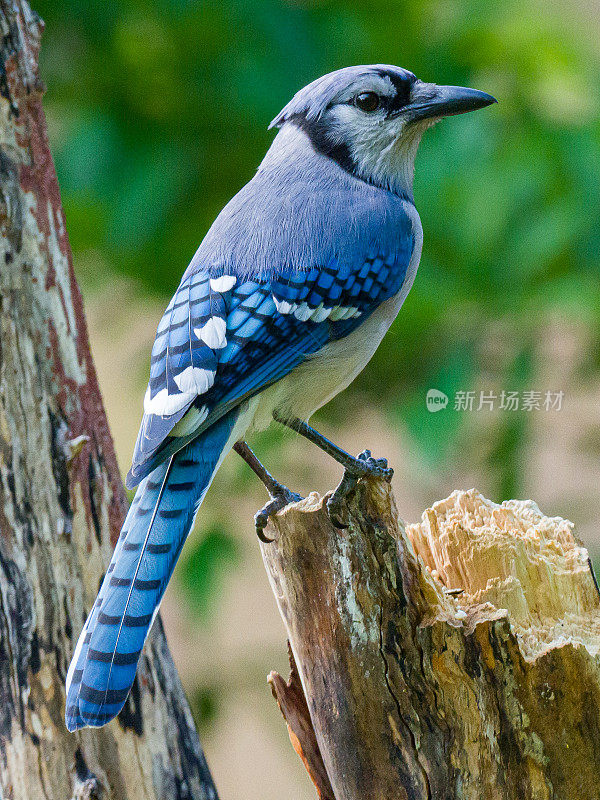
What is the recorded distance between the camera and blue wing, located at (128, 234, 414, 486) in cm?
167

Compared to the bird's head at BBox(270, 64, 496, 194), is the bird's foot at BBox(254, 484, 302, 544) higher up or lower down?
lower down

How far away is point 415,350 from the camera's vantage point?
9.95 feet

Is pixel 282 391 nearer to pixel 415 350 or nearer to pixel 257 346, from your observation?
pixel 257 346

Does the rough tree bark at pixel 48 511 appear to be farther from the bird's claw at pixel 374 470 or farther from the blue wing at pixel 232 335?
the bird's claw at pixel 374 470

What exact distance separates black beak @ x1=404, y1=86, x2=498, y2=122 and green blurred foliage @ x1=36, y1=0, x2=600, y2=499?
32.4 inches

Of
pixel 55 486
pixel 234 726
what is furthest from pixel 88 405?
pixel 234 726

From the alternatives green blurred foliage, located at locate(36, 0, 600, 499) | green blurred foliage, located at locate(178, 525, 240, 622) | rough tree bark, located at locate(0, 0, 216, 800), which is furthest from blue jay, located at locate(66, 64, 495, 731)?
green blurred foliage, located at locate(178, 525, 240, 622)

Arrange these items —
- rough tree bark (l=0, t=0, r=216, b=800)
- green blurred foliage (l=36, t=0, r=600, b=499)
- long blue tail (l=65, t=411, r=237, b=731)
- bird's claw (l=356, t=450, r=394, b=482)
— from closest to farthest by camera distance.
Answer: long blue tail (l=65, t=411, r=237, b=731) < bird's claw (l=356, t=450, r=394, b=482) < rough tree bark (l=0, t=0, r=216, b=800) < green blurred foliage (l=36, t=0, r=600, b=499)

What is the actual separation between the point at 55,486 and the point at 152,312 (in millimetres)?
1239

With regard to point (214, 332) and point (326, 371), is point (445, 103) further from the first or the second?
point (214, 332)

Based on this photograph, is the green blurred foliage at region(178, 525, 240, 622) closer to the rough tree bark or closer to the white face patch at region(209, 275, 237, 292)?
the rough tree bark

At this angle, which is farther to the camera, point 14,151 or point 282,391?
point 14,151

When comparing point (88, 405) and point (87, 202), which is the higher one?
point (87, 202)

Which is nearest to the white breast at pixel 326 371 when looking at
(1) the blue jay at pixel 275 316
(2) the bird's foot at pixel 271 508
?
(1) the blue jay at pixel 275 316
